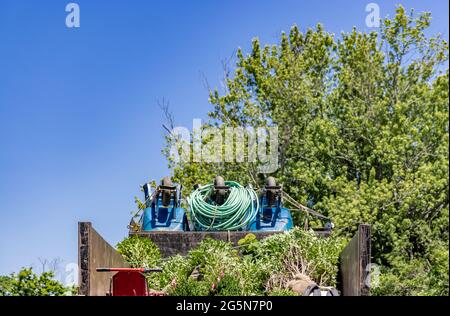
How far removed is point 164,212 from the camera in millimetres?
11266

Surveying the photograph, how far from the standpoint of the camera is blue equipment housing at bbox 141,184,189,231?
1119cm

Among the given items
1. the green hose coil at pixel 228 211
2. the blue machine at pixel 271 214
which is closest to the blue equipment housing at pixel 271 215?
the blue machine at pixel 271 214

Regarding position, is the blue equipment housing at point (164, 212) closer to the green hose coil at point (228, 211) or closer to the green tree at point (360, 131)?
the green hose coil at point (228, 211)

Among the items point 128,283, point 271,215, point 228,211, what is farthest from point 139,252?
point 128,283

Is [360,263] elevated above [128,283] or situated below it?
above

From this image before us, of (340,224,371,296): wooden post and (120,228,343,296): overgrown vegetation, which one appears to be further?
(120,228,343,296): overgrown vegetation

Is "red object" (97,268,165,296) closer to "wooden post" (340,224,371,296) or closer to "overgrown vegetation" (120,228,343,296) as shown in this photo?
"overgrown vegetation" (120,228,343,296)

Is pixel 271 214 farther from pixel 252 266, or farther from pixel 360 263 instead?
Result: pixel 360 263

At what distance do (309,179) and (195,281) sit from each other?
1101 centimetres

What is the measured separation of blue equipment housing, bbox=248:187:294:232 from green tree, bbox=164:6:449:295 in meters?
7.26

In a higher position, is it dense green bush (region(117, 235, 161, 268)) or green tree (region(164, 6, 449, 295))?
green tree (region(164, 6, 449, 295))

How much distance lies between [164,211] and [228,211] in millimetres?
879

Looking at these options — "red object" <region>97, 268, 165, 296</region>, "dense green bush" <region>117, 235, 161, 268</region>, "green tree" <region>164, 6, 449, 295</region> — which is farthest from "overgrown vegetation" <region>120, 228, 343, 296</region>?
"green tree" <region>164, 6, 449, 295</region>
